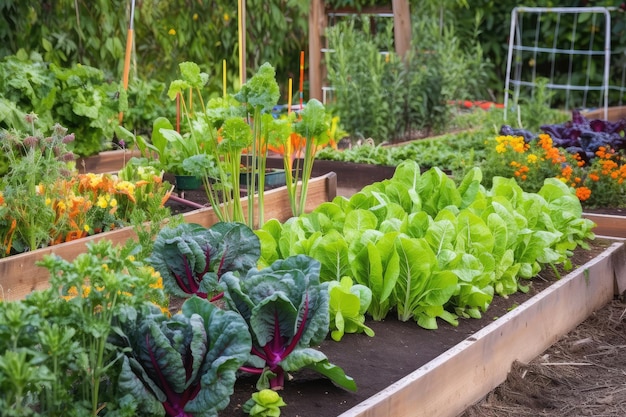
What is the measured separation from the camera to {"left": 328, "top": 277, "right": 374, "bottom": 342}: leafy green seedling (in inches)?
103

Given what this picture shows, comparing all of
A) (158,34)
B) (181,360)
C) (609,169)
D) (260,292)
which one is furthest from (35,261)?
(158,34)

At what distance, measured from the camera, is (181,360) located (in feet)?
6.40

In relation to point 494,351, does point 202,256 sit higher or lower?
higher

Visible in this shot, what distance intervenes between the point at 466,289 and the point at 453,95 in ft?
14.6

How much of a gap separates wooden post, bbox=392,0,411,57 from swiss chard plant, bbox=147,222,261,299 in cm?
514

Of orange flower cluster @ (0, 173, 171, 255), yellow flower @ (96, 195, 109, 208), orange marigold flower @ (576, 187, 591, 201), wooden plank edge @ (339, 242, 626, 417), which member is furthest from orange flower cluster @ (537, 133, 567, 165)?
yellow flower @ (96, 195, 109, 208)

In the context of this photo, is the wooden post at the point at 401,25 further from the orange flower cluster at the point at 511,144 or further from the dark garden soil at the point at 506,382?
the dark garden soil at the point at 506,382

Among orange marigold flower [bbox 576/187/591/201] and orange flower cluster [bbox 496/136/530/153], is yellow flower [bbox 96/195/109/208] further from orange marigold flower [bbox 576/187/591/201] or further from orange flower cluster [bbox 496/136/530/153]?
orange marigold flower [bbox 576/187/591/201]

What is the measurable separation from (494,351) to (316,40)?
5300 mm

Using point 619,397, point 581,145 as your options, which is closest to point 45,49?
point 581,145

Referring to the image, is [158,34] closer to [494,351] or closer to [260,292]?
[494,351]

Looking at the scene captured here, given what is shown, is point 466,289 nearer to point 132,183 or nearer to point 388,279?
point 388,279

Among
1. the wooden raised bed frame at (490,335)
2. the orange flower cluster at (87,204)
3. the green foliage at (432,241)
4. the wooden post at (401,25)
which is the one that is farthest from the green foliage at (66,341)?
the wooden post at (401,25)

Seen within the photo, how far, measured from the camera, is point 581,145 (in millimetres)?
5336
